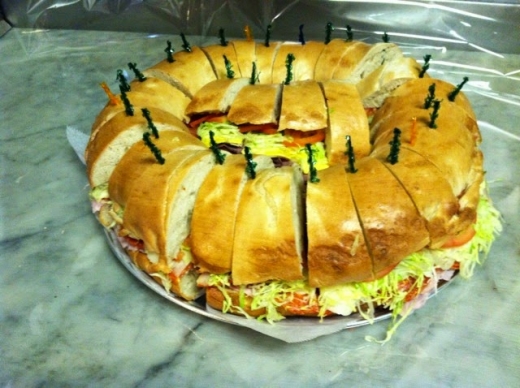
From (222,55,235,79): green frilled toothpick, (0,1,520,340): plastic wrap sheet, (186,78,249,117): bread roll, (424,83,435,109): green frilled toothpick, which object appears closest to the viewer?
(424,83,435,109): green frilled toothpick

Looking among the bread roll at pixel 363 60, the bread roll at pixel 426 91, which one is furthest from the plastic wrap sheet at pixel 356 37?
Answer: the bread roll at pixel 363 60

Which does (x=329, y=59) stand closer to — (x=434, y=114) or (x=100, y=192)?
(x=434, y=114)

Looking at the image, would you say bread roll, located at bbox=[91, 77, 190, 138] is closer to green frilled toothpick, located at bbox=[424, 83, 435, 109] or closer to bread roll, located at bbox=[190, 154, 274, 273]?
bread roll, located at bbox=[190, 154, 274, 273]

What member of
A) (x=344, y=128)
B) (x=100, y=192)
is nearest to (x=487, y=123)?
(x=344, y=128)

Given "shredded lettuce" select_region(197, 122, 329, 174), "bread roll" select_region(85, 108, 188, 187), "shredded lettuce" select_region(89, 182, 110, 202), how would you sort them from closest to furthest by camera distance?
"bread roll" select_region(85, 108, 188, 187) → "shredded lettuce" select_region(89, 182, 110, 202) → "shredded lettuce" select_region(197, 122, 329, 174)

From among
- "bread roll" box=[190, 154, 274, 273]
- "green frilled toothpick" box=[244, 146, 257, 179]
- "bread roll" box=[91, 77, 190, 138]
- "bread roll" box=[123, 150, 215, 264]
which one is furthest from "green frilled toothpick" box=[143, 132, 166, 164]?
"bread roll" box=[91, 77, 190, 138]
